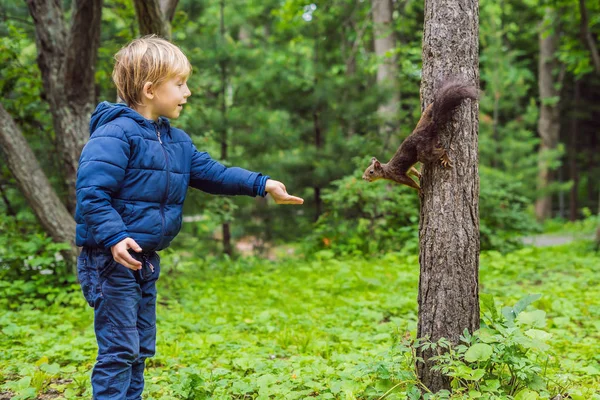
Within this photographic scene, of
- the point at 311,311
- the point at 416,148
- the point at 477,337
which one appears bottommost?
the point at 311,311

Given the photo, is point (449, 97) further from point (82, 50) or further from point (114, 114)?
point (82, 50)

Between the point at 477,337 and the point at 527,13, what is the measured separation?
17013 mm

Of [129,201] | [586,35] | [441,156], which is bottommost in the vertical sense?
[129,201]

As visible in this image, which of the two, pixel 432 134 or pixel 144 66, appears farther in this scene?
pixel 432 134

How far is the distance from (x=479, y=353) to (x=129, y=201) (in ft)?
5.47

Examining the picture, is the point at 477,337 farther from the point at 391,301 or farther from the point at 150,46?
the point at 391,301

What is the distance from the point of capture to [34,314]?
4668mm

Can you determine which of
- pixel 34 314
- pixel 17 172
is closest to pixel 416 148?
pixel 34 314

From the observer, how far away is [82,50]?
5258mm

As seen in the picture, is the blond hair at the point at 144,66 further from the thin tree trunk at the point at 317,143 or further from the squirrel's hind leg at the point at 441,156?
the thin tree trunk at the point at 317,143

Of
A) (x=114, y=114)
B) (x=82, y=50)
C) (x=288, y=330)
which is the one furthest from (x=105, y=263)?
(x=82, y=50)

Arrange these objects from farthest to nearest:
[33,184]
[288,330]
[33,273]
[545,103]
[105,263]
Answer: [545,103]
[33,273]
[33,184]
[288,330]
[105,263]

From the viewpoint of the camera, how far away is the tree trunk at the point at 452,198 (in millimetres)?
2555

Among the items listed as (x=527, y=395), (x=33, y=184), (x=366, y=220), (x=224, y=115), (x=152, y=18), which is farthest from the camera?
(x=224, y=115)
